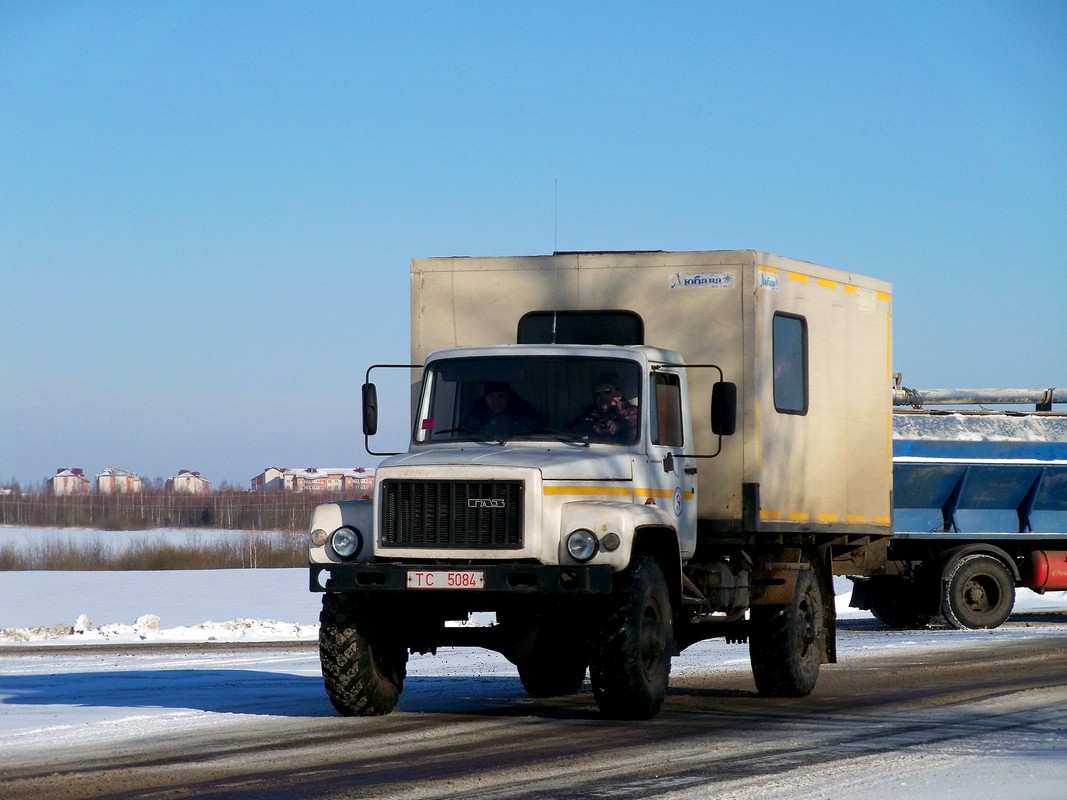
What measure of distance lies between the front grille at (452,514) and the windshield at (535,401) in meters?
0.97

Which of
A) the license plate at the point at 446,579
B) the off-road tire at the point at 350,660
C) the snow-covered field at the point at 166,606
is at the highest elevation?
the license plate at the point at 446,579

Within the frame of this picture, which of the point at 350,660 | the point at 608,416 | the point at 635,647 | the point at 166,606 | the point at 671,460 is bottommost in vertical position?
the point at 166,606

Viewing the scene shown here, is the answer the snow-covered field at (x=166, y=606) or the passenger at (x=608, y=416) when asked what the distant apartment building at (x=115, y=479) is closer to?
the snow-covered field at (x=166, y=606)

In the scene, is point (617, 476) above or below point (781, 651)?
above

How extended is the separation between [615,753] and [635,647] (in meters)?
1.33

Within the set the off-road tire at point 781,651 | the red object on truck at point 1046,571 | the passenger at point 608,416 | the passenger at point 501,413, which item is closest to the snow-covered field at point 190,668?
the red object on truck at point 1046,571

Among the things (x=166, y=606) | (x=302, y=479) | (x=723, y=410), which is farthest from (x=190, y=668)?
(x=302, y=479)

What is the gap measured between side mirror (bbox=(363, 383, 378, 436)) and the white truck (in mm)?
16

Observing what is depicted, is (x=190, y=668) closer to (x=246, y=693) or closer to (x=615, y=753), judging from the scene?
(x=246, y=693)

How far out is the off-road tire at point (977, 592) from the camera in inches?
923

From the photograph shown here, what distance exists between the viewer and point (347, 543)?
37.4 ft

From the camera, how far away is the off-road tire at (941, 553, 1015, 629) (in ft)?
76.9

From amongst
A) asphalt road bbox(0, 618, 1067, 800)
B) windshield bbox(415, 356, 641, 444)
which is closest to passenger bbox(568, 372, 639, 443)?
windshield bbox(415, 356, 641, 444)

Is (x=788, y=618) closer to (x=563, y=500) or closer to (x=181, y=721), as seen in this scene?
(x=563, y=500)
